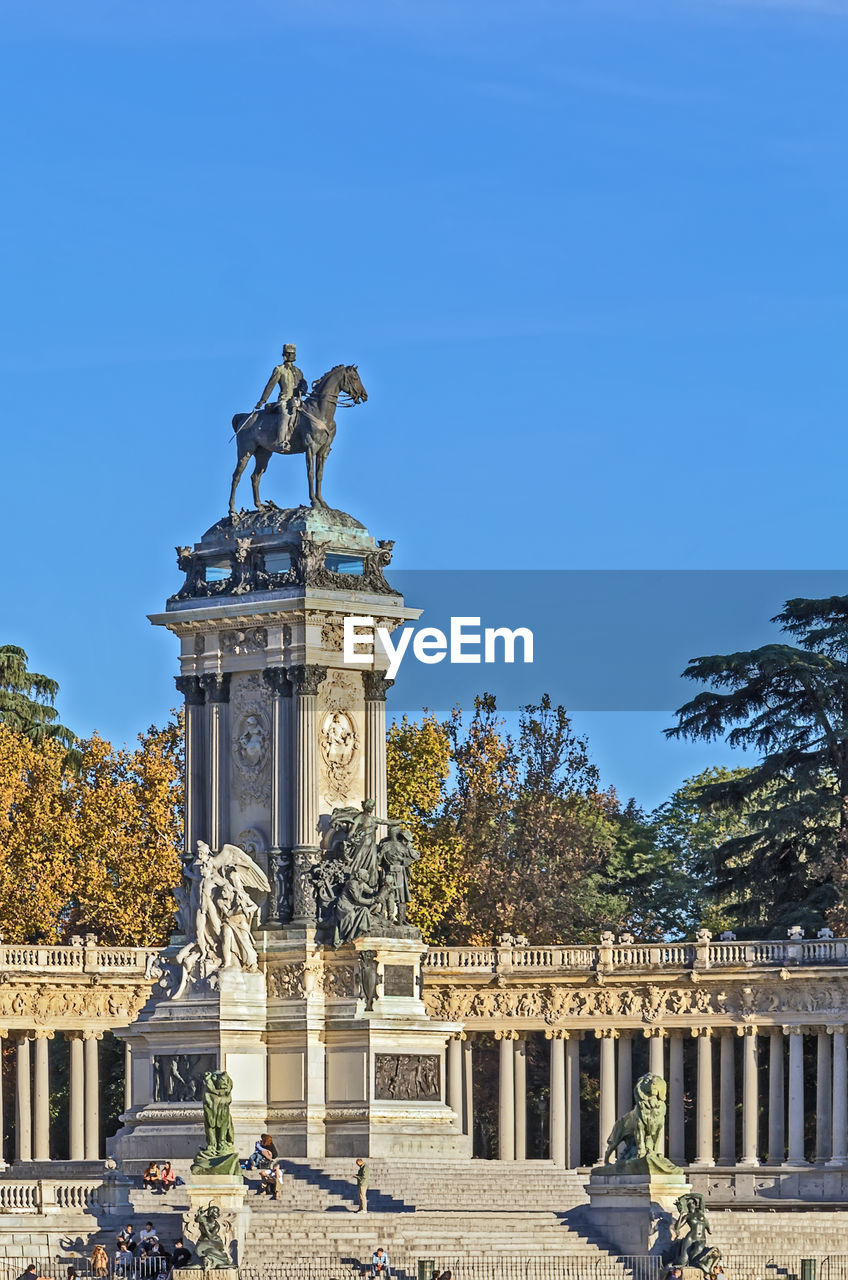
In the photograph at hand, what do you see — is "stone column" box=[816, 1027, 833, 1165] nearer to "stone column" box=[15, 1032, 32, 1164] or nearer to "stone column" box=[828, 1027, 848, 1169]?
"stone column" box=[828, 1027, 848, 1169]

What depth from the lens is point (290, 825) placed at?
68438 mm

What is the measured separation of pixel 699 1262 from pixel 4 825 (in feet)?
124

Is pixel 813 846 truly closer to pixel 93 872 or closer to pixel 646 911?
pixel 646 911

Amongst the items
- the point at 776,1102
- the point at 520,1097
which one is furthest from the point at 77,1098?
the point at 776,1102

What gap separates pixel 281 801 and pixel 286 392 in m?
8.83

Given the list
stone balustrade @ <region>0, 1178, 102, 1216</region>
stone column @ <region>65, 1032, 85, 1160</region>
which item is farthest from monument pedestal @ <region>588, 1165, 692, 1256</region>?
stone column @ <region>65, 1032, 85, 1160</region>

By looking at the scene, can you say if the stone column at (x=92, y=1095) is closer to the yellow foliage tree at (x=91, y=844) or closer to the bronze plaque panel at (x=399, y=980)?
the yellow foliage tree at (x=91, y=844)

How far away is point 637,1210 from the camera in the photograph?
60312mm

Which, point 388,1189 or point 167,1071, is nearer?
point 388,1189

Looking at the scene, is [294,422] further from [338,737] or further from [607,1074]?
[607,1074]

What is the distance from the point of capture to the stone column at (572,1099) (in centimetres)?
8262

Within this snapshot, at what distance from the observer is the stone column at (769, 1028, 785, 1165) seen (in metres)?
80.4

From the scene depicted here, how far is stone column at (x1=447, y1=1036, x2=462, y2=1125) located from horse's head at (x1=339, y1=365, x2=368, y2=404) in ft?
57.5

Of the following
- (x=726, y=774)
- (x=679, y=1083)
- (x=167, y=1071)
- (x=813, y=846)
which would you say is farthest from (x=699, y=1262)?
(x=726, y=774)
